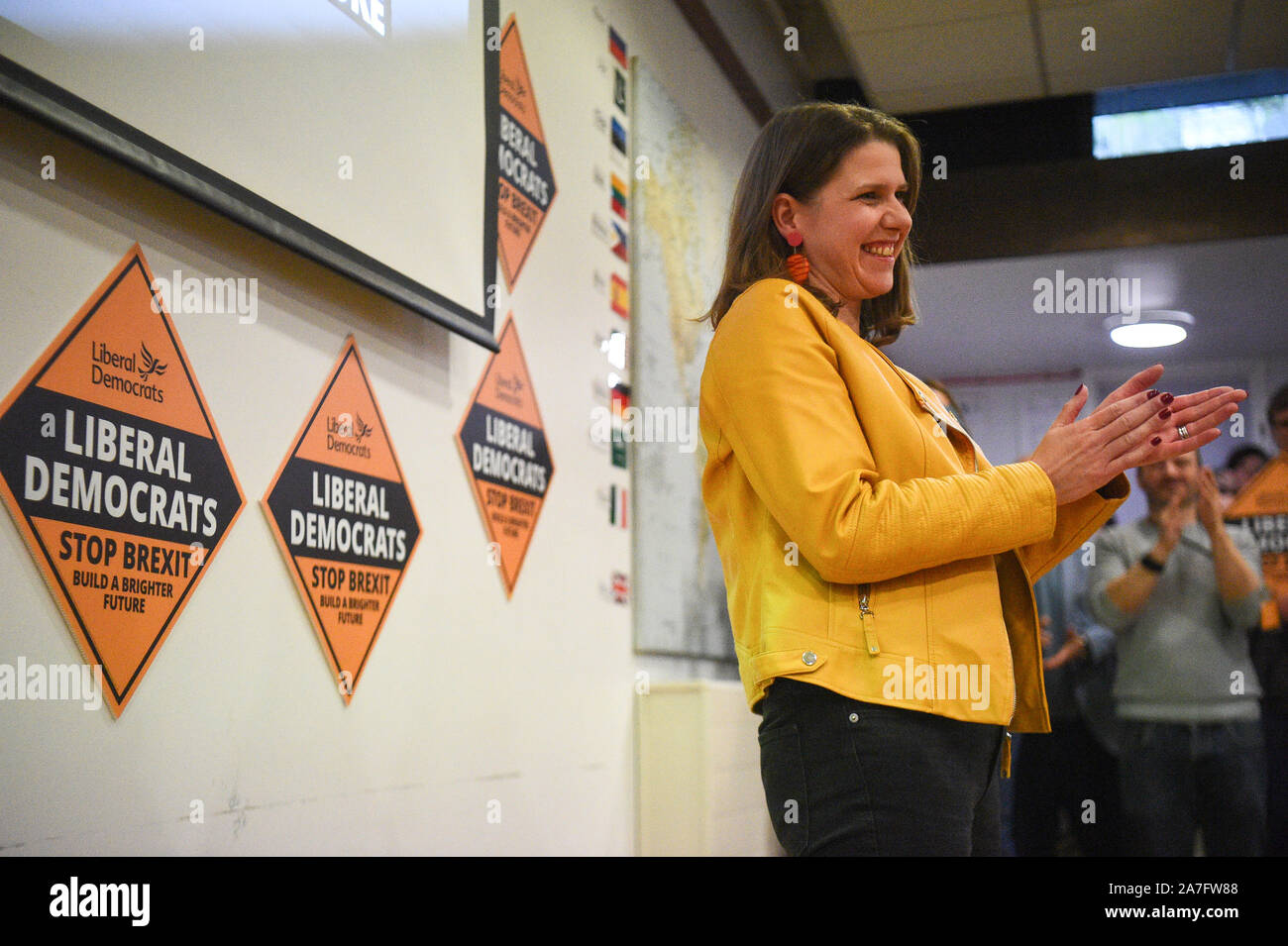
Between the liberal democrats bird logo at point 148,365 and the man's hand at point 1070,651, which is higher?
the liberal democrats bird logo at point 148,365

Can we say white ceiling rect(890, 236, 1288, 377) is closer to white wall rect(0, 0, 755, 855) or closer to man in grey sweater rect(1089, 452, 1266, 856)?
man in grey sweater rect(1089, 452, 1266, 856)

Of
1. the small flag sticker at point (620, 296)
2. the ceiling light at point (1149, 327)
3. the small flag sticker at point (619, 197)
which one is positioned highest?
the ceiling light at point (1149, 327)

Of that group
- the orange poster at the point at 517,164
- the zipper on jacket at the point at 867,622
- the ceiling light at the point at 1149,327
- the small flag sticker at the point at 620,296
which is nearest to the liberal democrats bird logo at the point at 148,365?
the zipper on jacket at the point at 867,622

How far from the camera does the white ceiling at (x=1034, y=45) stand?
4.30 meters

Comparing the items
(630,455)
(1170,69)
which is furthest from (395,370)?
(1170,69)

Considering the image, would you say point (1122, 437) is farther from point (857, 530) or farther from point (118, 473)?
point (118, 473)

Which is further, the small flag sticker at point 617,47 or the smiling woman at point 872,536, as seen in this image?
the small flag sticker at point 617,47

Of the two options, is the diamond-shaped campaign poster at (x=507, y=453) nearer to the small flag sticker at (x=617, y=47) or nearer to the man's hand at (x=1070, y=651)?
the small flag sticker at (x=617, y=47)

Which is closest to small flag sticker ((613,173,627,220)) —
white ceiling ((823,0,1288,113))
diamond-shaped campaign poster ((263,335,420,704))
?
white ceiling ((823,0,1288,113))

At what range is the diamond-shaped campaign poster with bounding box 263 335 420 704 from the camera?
187cm

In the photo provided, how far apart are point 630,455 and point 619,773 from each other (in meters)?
0.86

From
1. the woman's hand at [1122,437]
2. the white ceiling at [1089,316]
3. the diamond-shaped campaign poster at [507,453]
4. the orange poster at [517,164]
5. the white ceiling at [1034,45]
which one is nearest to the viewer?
the woman's hand at [1122,437]

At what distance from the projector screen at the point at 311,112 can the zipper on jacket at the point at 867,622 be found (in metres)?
1.02

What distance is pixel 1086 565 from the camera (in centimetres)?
338
